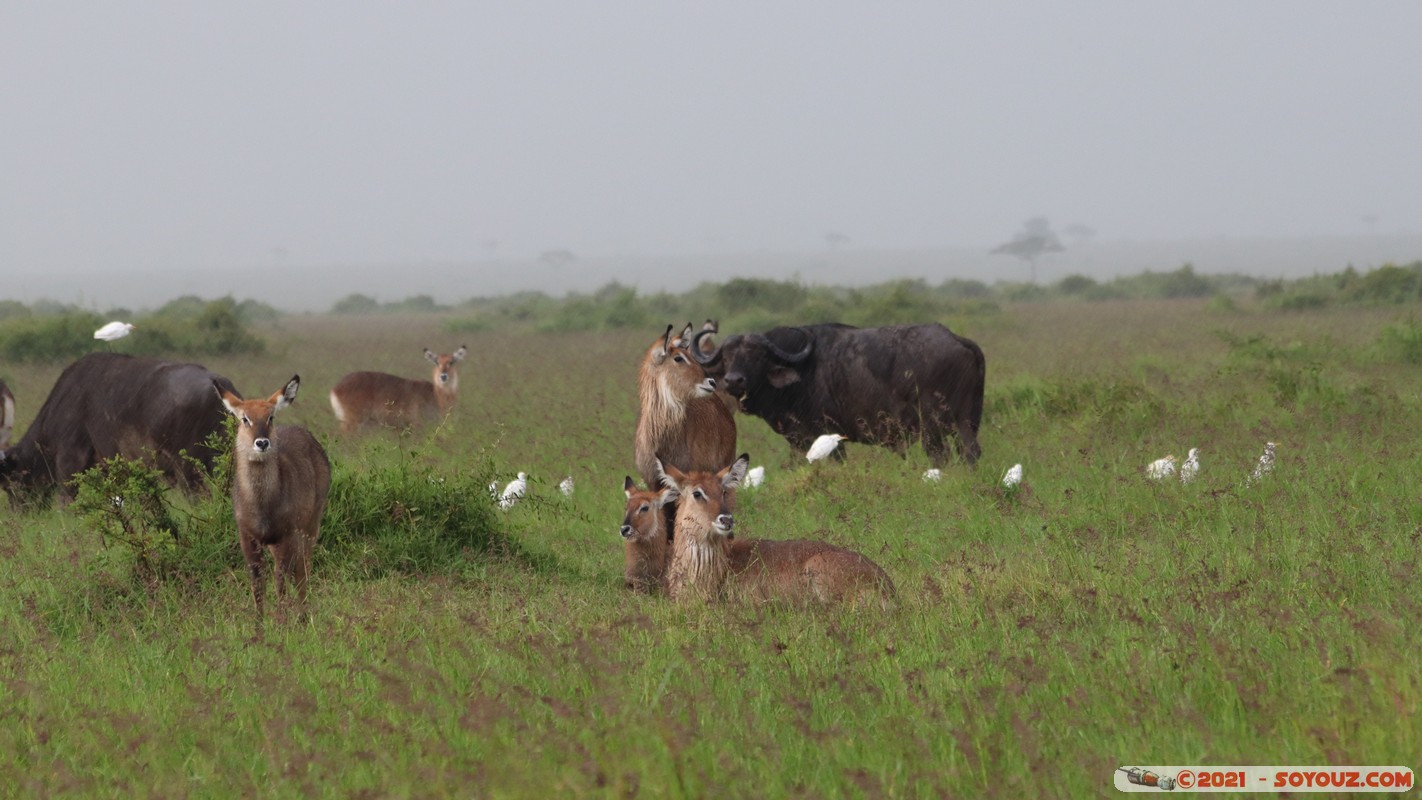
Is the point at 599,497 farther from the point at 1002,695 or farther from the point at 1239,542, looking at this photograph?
the point at 1002,695

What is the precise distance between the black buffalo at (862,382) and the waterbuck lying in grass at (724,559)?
11.8 ft

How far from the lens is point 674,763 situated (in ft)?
11.7

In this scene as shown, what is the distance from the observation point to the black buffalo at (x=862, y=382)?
1098 cm

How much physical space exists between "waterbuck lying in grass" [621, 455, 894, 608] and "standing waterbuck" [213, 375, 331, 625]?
5.15 feet

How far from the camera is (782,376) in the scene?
459 inches

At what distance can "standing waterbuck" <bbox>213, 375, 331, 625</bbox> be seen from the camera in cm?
648

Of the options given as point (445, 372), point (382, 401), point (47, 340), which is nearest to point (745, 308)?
point (47, 340)

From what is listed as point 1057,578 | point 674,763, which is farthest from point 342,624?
point 1057,578

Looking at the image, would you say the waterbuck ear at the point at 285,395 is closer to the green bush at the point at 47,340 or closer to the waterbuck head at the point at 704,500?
the waterbuck head at the point at 704,500

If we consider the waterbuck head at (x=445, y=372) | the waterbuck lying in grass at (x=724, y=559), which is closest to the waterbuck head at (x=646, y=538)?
the waterbuck lying in grass at (x=724, y=559)

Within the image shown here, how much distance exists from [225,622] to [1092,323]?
76.3 ft

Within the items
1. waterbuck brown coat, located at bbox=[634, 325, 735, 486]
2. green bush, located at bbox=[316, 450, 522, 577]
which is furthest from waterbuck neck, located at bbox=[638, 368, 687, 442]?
green bush, located at bbox=[316, 450, 522, 577]

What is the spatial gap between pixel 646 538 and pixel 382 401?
786 centimetres

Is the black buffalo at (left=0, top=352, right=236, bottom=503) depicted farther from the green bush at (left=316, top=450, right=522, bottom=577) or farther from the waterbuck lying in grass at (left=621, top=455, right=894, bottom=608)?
the waterbuck lying in grass at (left=621, top=455, right=894, bottom=608)
